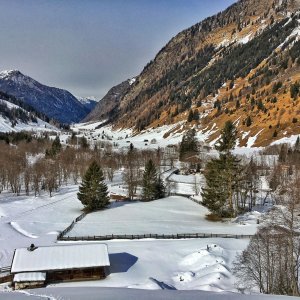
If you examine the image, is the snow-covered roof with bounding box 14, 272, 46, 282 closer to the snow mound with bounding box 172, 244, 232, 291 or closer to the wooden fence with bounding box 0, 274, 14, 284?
the wooden fence with bounding box 0, 274, 14, 284

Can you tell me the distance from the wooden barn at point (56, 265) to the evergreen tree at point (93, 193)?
116 ft

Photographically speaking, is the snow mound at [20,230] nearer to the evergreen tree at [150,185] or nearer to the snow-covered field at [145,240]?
the snow-covered field at [145,240]

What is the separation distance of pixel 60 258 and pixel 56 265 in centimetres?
144

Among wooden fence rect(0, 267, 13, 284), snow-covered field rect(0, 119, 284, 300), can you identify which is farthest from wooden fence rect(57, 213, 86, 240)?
wooden fence rect(0, 267, 13, 284)

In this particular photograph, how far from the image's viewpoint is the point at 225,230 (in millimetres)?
64125

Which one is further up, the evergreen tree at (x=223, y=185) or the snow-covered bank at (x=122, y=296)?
the evergreen tree at (x=223, y=185)

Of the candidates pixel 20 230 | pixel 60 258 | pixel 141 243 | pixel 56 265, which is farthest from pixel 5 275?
pixel 20 230

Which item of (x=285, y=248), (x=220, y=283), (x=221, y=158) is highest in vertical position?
(x=221, y=158)

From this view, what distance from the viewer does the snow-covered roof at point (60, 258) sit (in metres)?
43.6

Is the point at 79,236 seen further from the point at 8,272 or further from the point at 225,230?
the point at 225,230

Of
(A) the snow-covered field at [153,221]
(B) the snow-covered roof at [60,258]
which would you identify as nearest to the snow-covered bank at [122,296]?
(B) the snow-covered roof at [60,258]

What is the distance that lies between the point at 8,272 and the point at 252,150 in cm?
14054

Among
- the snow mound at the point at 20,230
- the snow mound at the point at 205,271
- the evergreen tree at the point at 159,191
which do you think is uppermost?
the evergreen tree at the point at 159,191

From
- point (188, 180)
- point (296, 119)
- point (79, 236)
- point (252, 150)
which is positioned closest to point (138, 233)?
point (79, 236)
